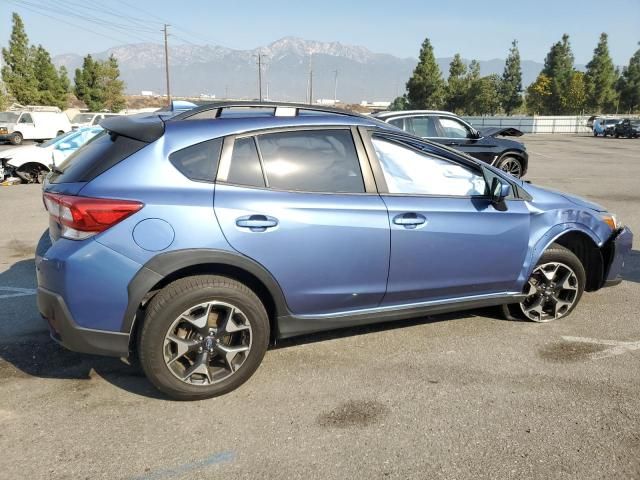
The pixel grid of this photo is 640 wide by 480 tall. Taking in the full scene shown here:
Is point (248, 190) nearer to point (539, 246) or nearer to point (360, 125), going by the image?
point (360, 125)

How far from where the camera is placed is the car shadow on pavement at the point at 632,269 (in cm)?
541

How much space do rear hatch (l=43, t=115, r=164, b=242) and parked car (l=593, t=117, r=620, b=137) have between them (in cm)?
4482

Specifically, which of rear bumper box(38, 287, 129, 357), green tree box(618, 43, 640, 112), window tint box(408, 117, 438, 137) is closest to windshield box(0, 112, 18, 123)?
window tint box(408, 117, 438, 137)

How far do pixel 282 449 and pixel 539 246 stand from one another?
97.5 inches

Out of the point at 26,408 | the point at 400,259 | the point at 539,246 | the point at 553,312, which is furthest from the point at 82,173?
the point at 553,312

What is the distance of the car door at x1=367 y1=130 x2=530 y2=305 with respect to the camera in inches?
137

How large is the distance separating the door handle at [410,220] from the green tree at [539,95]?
227 feet

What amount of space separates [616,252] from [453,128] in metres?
7.08

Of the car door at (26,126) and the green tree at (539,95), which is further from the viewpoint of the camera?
the green tree at (539,95)

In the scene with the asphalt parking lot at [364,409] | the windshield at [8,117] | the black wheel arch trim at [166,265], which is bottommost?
the asphalt parking lot at [364,409]

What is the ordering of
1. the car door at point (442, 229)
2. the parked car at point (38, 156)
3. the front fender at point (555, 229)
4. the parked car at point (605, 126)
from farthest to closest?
the parked car at point (605, 126)
the parked car at point (38, 156)
the front fender at point (555, 229)
the car door at point (442, 229)

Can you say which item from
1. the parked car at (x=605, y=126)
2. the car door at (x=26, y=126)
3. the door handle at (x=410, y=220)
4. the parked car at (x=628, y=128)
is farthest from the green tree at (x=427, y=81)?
the door handle at (x=410, y=220)

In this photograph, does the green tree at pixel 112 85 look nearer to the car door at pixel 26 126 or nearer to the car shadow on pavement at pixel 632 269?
the car door at pixel 26 126

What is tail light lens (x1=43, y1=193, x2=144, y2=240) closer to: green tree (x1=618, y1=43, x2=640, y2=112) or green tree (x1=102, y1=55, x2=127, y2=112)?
green tree (x1=102, y1=55, x2=127, y2=112)
